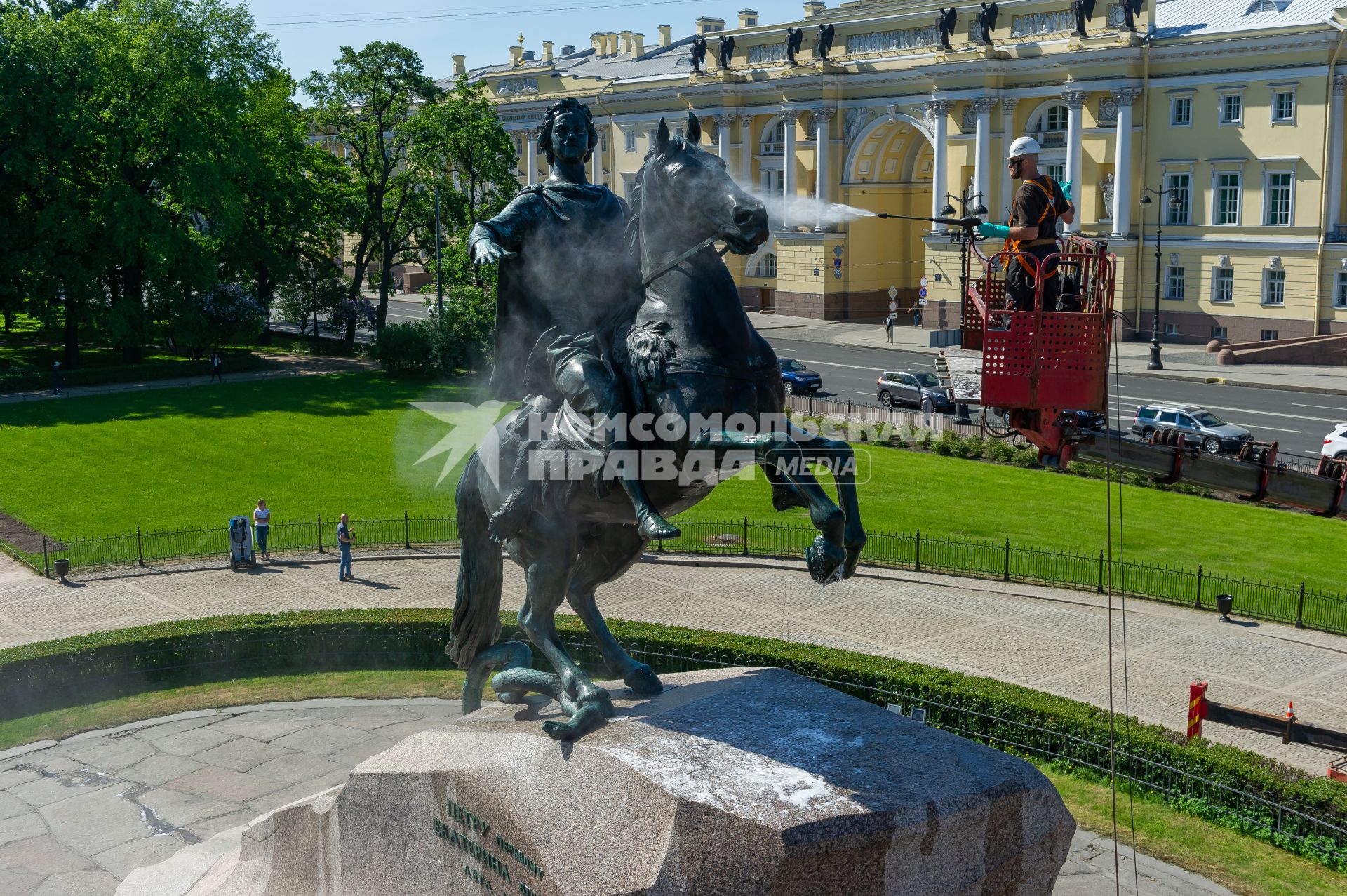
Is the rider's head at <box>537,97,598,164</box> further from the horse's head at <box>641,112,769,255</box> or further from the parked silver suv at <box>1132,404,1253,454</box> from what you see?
the parked silver suv at <box>1132,404,1253,454</box>

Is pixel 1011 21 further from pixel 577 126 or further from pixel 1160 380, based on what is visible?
pixel 577 126

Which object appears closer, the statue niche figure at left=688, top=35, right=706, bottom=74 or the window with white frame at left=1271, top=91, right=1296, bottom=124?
the window with white frame at left=1271, top=91, right=1296, bottom=124

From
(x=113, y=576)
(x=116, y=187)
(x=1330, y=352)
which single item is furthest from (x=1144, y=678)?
(x=116, y=187)

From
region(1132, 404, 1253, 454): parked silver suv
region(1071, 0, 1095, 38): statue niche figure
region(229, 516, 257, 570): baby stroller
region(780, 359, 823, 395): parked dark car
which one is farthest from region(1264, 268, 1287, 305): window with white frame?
region(229, 516, 257, 570): baby stroller

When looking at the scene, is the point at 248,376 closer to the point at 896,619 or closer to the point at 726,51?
the point at 726,51

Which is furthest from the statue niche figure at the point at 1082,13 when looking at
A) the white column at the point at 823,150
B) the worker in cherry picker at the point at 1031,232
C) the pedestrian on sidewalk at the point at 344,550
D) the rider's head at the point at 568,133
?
the rider's head at the point at 568,133

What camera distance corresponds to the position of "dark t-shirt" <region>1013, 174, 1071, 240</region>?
14.6m

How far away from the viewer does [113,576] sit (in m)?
27.7

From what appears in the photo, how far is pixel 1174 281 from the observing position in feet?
192

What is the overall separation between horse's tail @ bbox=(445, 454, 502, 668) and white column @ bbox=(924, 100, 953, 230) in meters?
52.3

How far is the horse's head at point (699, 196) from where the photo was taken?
387 inches

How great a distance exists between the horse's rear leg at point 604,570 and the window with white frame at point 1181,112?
51246mm

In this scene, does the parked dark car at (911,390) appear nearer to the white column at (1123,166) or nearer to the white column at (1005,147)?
the white column at (1123,166)

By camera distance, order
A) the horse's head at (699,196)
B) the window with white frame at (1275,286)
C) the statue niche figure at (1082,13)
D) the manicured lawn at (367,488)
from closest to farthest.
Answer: the horse's head at (699,196) → the manicured lawn at (367,488) → the window with white frame at (1275,286) → the statue niche figure at (1082,13)
